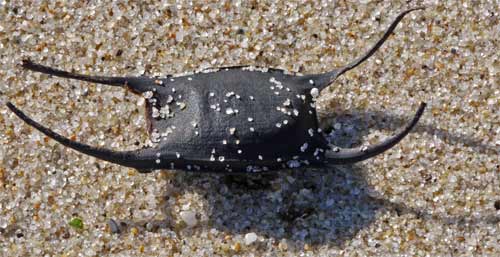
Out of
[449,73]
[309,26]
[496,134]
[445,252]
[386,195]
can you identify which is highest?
[309,26]

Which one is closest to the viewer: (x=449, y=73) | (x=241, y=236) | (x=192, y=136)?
(x=192, y=136)

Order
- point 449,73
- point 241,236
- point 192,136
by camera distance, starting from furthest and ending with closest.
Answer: point 449,73 < point 241,236 < point 192,136

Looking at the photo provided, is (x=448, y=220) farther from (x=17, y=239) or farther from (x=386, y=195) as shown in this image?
(x=17, y=239)

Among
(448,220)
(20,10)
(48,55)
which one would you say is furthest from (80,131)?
(448,220)

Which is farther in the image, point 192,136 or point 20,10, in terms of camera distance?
point 20,10

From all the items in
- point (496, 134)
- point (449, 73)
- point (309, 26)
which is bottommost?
point (496, 134)

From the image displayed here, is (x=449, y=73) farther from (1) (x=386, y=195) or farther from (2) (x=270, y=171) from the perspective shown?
(2) (x=270, y=171)

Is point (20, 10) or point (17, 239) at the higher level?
point (20, 10)

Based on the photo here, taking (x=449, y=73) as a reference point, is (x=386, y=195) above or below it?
below

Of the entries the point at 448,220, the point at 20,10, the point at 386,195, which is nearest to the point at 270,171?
the point at 386,195
